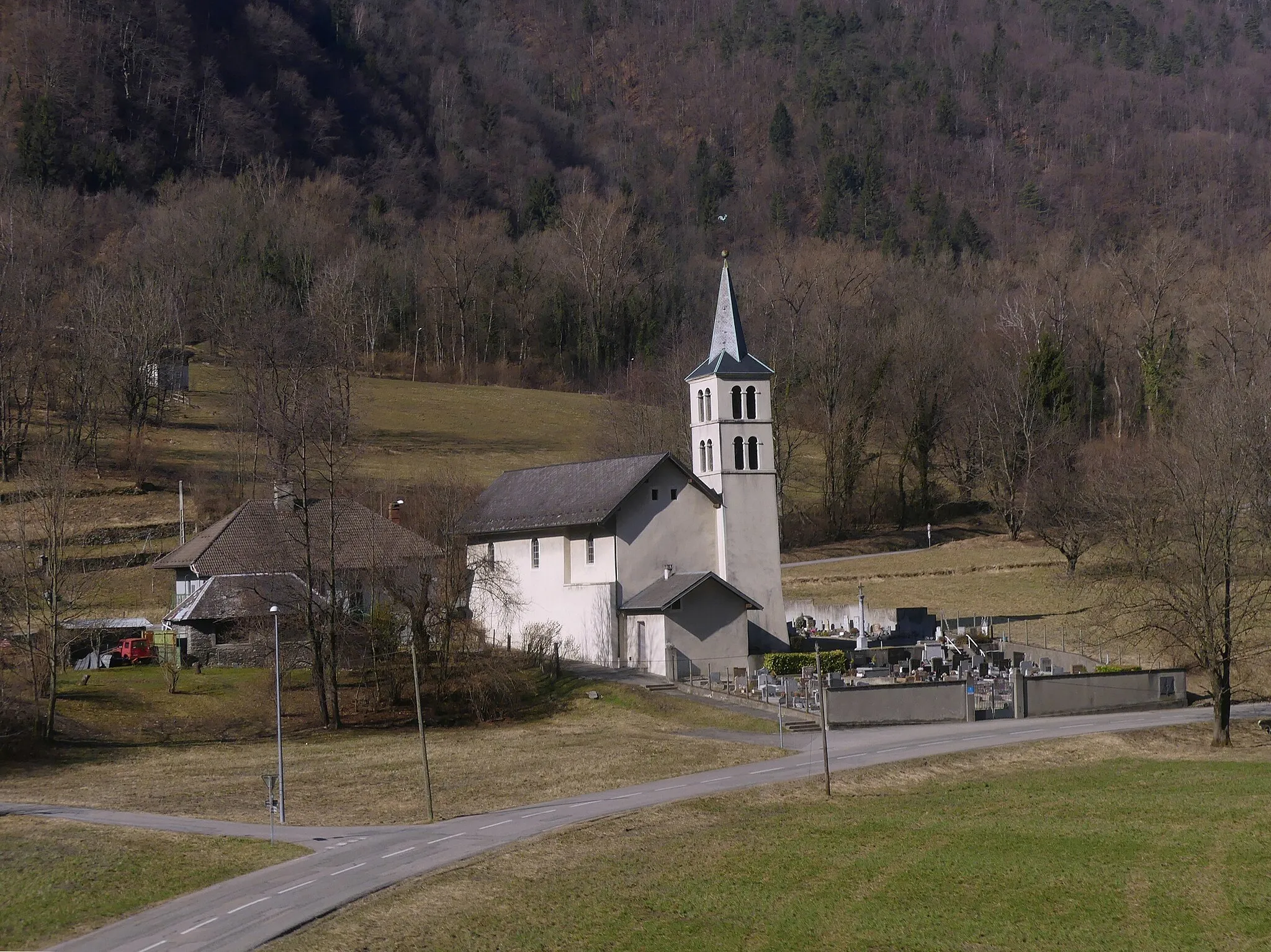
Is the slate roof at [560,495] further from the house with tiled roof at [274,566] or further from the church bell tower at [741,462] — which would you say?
the house with tiled roof at [274,566]

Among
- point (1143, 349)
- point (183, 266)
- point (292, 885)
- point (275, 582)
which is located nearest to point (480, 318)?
point (183, 266)

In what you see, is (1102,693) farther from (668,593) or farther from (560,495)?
(560,495)

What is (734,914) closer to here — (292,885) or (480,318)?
(292,885)

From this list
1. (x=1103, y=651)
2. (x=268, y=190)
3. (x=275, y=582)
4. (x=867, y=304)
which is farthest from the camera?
(x=268, y=190)

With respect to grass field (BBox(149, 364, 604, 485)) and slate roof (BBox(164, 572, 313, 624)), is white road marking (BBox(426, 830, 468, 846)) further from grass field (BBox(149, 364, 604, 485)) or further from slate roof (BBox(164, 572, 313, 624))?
grass field (BBox(149, 364, 604, 485))

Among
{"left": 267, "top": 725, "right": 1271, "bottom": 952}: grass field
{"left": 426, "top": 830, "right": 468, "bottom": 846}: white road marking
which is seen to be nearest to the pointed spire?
{"left": 267, "top": 725, "right": 1271, "bottom": 952}: grass field

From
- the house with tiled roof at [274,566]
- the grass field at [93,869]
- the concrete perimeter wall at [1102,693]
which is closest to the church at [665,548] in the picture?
the house with tiled roof at [274,566]
